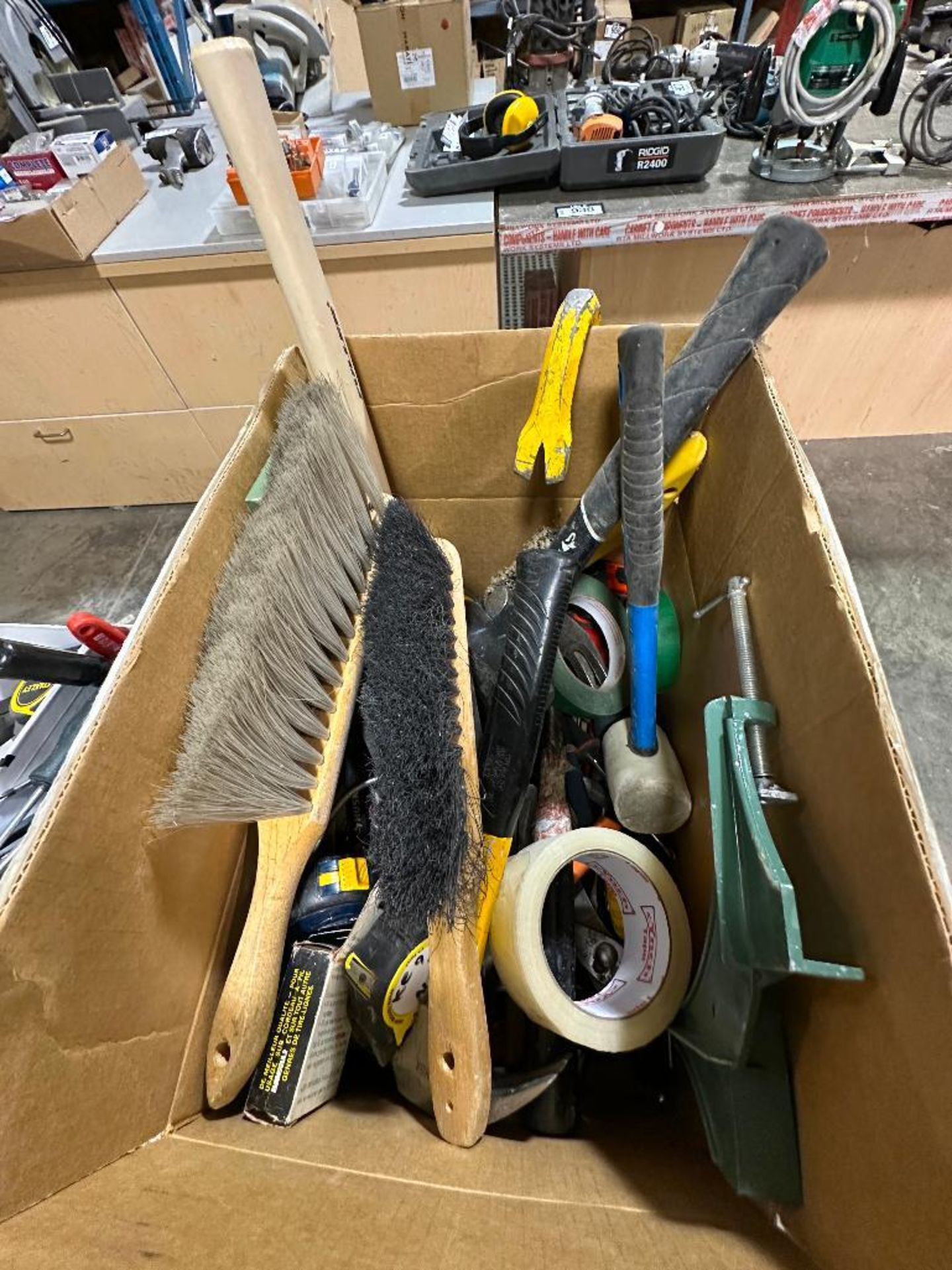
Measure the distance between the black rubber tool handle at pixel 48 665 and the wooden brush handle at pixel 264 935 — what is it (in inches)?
7.3

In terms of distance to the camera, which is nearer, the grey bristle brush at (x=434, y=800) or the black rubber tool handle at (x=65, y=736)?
the grey bristle brush at (x=434, y=800)

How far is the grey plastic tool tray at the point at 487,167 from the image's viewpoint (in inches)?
34.9

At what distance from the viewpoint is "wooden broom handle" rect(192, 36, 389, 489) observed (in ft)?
1.35

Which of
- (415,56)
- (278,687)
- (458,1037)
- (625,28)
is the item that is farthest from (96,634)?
(625,28)

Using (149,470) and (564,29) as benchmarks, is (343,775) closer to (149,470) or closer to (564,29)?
(149,470)

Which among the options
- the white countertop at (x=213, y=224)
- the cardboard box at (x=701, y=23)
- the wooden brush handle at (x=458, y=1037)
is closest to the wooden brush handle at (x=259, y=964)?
the wooden brush handle at (x=458, y=1037)

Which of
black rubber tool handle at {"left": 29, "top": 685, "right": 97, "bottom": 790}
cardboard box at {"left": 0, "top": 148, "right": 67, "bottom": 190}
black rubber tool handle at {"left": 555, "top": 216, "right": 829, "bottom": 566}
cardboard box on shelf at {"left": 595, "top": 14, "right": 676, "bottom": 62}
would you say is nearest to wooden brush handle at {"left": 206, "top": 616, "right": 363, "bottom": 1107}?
black rubber tool handle at {"left": 29, "top": 685, "right": 97, "bottom": 790}

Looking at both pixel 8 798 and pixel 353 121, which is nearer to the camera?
pixel 8 798

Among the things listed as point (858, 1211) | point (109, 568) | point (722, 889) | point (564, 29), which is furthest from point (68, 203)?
point (858, 1211)

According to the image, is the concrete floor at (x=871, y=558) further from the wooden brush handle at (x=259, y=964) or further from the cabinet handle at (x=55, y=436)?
the wooden brush handle at (x=259, y=964)

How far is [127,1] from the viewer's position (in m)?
1.35

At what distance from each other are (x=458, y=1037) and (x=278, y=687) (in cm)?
27

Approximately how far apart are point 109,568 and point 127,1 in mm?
1228

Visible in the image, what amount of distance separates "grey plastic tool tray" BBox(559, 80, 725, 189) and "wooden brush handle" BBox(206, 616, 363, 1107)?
2.79ft
